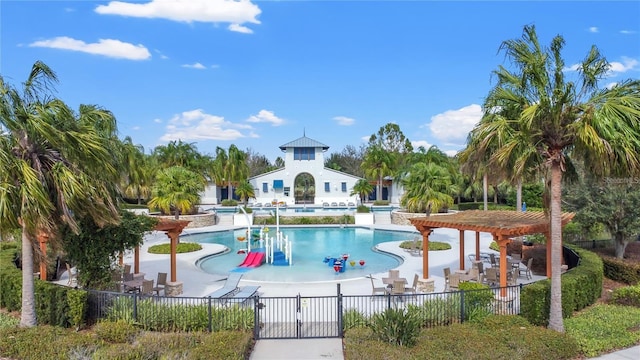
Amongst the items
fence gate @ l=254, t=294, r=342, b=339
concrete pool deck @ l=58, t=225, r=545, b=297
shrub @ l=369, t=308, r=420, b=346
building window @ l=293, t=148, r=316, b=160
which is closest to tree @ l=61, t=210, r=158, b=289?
concrete pool deck @ l=58, t=225, r=545, b=297

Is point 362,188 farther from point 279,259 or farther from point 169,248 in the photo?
point 169,248

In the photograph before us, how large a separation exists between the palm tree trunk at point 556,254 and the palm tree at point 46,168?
10941mm

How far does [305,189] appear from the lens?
6694 cm

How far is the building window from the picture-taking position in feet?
171

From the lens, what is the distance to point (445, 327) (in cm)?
1029

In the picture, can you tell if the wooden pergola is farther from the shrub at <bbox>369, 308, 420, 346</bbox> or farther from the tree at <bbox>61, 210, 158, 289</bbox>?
the tree at <bbox>61, 210, 158, 289</bbox>

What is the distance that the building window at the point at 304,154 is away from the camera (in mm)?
52031

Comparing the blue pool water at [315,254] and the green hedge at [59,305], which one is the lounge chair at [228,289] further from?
the green hedge at [59,305]

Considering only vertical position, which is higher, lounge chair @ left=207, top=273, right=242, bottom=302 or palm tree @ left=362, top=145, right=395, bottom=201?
palm tree @ left=362, top=145, right=395, bottom=201

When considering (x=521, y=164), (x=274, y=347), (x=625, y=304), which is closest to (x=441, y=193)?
(x=625, y=304)

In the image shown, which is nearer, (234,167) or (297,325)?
(297,325)

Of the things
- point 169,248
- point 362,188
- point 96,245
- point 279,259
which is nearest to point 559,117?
point 96,245

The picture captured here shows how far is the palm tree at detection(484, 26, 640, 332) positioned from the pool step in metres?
13.5

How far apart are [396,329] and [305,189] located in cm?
5777
